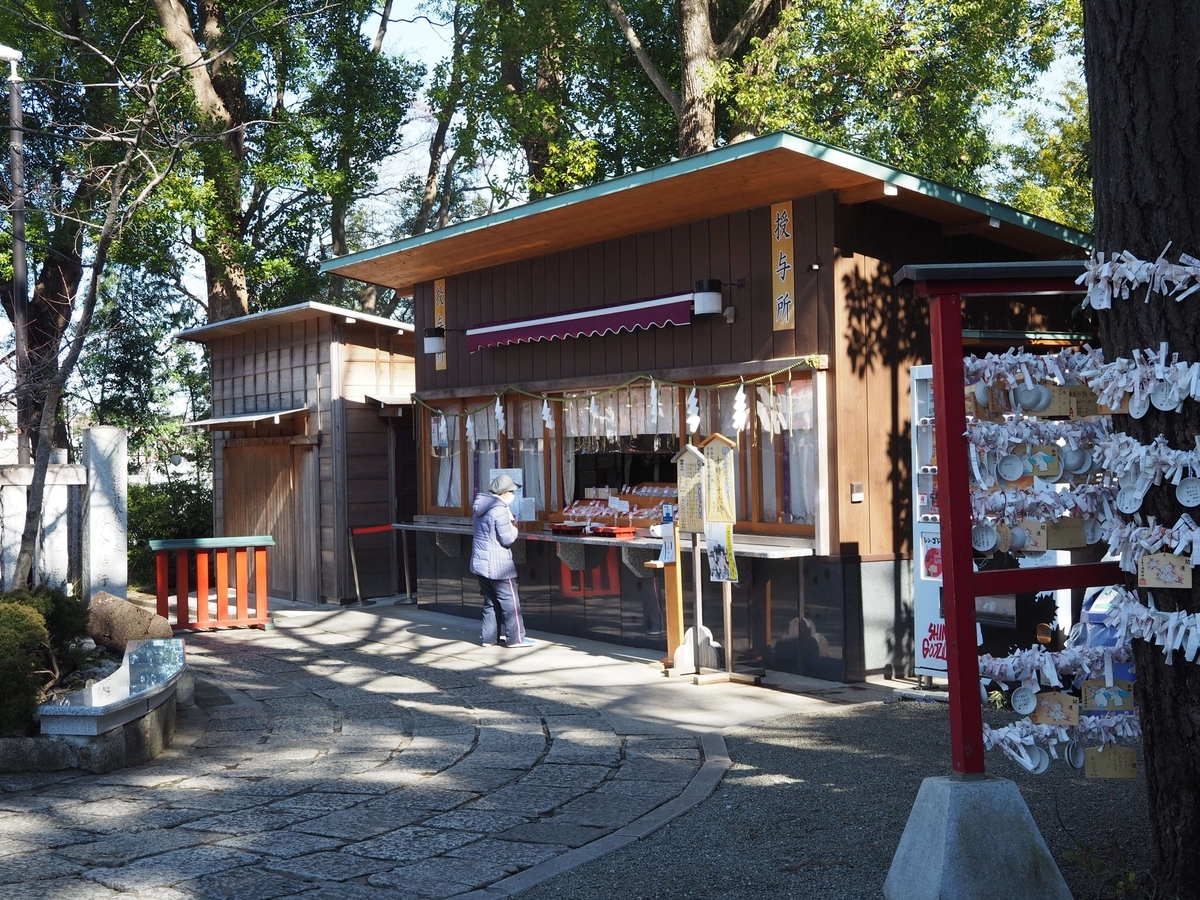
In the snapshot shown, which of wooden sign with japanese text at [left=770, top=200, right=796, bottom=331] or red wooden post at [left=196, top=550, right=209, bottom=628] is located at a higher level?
wooden sign with japanese text at [left=770, top=200, right=796, bottom=331]

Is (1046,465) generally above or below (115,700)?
above

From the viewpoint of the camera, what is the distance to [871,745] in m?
7.55

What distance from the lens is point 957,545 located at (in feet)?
15.4

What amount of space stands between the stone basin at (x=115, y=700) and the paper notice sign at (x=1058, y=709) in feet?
17.1

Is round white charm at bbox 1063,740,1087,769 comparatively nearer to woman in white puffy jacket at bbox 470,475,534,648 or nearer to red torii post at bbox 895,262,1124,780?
red torii post at bbox 895,262,1124,780

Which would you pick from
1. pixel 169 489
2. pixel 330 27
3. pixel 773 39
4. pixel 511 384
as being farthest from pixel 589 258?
pixel 330 27

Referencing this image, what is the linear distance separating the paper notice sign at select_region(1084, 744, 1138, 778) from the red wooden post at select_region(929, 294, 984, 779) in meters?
0.43

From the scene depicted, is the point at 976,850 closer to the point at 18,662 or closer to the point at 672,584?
the point at 18,662

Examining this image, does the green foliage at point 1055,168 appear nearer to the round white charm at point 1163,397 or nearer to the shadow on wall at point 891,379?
the shadow on wall at point 891,379

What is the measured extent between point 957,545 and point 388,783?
12.4ft

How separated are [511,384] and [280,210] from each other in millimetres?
13868

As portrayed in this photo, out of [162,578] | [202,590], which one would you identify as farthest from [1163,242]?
[162,578]

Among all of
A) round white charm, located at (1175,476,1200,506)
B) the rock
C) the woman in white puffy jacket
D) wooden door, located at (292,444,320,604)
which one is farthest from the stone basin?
wooden door, located at (292,444,320,604)

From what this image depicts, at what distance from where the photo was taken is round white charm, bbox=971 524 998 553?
15.6 feet
